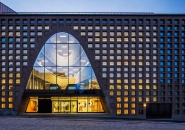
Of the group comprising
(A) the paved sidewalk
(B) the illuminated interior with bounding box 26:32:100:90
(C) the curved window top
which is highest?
(C) the curved window top

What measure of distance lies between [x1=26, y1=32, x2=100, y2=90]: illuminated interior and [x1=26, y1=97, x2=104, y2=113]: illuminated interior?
306 centimetres

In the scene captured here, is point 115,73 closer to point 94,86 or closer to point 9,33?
point 94,86

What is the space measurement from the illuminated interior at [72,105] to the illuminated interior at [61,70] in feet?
A: 10.0

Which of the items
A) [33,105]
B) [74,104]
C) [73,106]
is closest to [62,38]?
[74,104]

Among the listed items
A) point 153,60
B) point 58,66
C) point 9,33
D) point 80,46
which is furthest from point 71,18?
point 153,60

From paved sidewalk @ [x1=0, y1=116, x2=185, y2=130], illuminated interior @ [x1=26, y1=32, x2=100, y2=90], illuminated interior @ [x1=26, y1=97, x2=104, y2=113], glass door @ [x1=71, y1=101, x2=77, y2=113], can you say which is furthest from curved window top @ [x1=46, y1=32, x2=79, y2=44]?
paved sidewalk @ [x1=0, y1=116, x2=185, y2=130]

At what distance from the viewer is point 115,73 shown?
41.3 m

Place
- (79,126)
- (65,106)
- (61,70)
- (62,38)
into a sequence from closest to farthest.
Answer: (79,126) → (61,70) → (62,38) → (65,106)

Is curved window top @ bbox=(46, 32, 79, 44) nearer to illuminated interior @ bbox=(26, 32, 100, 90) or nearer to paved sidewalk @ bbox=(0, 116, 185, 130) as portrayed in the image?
illuminated interior @ bbox=(26, 32, 100, 90)

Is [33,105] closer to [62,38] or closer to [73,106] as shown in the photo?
[73,106]

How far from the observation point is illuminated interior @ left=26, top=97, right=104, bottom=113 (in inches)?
1671

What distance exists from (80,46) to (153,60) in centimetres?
1581

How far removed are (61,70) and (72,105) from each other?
8.08 metres

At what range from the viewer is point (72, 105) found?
4262 centimetres
